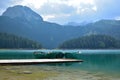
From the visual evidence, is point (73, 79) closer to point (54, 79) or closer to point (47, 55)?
point (54, 79)

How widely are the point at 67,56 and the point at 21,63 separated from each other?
2919 cm

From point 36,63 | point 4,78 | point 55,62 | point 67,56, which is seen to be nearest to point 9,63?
point 36,63

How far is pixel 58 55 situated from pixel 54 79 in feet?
152

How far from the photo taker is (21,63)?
45.6m

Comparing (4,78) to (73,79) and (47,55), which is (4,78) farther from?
(47,55)

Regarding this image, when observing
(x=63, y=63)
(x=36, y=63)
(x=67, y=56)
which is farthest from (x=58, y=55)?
(x=36, y=63)

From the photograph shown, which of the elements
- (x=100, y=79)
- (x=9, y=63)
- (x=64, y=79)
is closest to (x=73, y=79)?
(x=64, y=79)

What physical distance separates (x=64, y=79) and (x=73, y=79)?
1.07m

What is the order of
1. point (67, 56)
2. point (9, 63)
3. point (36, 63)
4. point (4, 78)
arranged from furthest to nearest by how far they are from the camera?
1. point (67, 56)
2. point (36, 63)
3. point (9, 63)
4. point (4, 78)

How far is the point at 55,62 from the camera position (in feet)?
172

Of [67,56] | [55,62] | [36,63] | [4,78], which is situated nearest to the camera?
[4,78]

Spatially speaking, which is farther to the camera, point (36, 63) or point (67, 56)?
point (67, 56)

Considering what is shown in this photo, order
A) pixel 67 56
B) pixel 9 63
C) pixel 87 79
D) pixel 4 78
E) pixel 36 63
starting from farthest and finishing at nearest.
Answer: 1. pixel 67 56
2. pixel 36 63
3. pixel 9 63
4. pixel 87 79
5. pixel 4 78

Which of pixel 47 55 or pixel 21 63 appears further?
pixel 47 55
